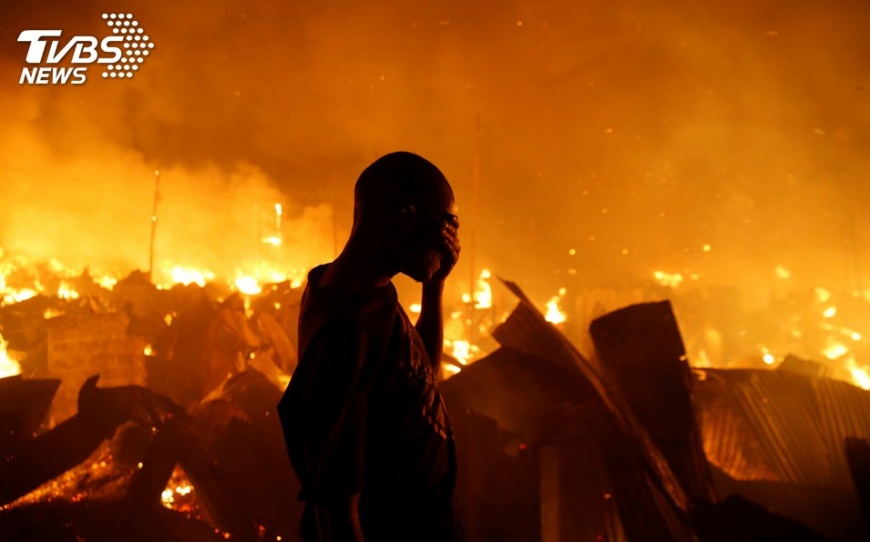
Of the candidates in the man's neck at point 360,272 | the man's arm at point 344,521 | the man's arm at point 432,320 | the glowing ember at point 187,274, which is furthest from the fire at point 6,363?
the glowing ember at point 187,274

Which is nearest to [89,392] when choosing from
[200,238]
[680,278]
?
[680,278]

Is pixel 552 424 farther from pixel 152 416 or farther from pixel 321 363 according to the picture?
pixel 152 416

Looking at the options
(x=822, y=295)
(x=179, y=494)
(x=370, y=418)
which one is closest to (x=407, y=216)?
(x=370, y=418)

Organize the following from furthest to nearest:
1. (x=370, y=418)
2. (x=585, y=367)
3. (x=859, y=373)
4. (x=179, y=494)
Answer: (x=859, y=373) → (x=179, y=494) → (x=585, y=367) → (x=370, y=418)

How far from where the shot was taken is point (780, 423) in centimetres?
404

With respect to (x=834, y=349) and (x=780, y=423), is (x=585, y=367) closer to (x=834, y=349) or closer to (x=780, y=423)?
(x=780, y=423)

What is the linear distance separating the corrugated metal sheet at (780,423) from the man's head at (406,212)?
3549 millimetres

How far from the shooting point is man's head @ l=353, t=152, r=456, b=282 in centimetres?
120

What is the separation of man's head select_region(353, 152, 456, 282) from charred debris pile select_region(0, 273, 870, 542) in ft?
7.63

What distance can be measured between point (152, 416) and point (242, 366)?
191 cm

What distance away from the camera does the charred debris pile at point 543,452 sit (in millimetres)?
3162

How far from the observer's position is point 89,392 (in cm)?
402

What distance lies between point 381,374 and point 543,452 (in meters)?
2.75

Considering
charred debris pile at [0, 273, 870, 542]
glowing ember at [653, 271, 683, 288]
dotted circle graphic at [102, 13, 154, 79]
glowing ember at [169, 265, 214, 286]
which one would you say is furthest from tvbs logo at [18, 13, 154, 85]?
glowing ember at [653, 271, 683, 288]
